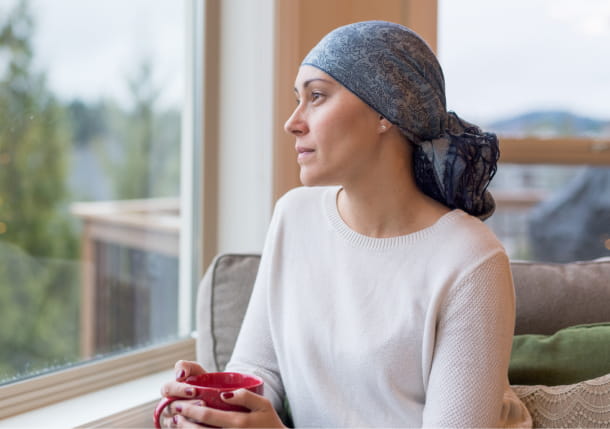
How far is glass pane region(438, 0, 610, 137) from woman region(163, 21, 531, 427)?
4.69 ft

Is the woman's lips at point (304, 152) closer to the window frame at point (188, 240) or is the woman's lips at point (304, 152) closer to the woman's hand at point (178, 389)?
the woman's hand at point (178, 389)

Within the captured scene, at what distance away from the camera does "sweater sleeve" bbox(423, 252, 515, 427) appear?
46.3 inches

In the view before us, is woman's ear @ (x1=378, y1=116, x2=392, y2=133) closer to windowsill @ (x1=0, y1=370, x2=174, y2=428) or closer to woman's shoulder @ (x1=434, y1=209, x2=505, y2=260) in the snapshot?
woman's shoulder @ (x1=434, y1=209, x2=505, y2=260)

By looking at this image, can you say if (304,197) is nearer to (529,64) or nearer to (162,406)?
(162,406)

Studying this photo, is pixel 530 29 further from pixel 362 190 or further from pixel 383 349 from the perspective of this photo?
pixel 383 349

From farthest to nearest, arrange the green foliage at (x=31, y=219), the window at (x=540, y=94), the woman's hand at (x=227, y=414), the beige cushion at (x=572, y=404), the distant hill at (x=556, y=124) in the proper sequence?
the distant hill at (x=556, y=124)
the window at (x=540, y=94)
the green foliage at (x=31, y=219)
the beige cushion at (x=572, y=404)
the woman's hand at (x=227, y=414)

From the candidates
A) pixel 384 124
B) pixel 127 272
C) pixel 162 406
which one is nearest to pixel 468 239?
pixel 384 124

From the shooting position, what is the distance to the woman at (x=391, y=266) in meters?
1.21

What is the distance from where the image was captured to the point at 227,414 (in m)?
1.07

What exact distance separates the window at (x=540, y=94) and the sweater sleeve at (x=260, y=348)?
1.47 meters

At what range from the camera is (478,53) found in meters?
2.66

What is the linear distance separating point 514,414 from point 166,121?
134 cm

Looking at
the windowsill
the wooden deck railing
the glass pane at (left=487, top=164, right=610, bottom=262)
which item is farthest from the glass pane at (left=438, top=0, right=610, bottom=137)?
the windowsill

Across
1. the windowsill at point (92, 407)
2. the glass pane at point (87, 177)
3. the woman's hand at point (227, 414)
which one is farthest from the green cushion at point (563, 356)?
the glass pane at point (87, 177)
